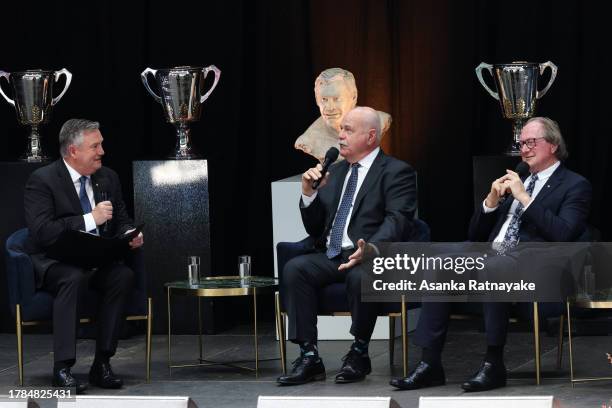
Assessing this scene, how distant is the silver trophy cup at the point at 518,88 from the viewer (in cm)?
679

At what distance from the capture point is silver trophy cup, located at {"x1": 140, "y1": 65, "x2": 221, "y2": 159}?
716 centimetres

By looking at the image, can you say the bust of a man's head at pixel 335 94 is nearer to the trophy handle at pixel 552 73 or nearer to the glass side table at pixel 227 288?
the trophy handle at pixel 552 73

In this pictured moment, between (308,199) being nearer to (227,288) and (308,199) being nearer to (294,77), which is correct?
(227,288)

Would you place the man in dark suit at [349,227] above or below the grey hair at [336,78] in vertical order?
below

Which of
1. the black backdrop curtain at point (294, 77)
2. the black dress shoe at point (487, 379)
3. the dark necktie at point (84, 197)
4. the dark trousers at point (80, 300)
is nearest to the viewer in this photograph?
the black dress shoe at point (487, 379)

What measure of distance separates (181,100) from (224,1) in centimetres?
92

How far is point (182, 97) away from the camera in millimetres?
7203

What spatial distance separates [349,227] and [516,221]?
73 centimetres

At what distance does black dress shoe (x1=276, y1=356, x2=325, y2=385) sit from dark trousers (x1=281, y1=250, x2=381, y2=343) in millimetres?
86

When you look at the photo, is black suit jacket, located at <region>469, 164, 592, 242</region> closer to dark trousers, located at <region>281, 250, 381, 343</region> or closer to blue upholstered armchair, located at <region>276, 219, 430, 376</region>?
blue upholstered armchair, located at <region>276, 219, 430, 376</region>

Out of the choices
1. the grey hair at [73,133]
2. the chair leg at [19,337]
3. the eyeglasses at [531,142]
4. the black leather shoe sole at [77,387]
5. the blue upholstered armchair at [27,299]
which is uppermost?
the grey hair at [73,133]

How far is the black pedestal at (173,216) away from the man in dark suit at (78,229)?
113 cm

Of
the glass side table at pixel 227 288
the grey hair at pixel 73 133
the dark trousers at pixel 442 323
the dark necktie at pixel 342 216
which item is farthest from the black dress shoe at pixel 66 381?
the dark trousers at pixel 442 323

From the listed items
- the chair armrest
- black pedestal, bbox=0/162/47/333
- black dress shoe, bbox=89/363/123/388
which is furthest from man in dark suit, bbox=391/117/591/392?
black pedestal, bbox=0/162/47/333
